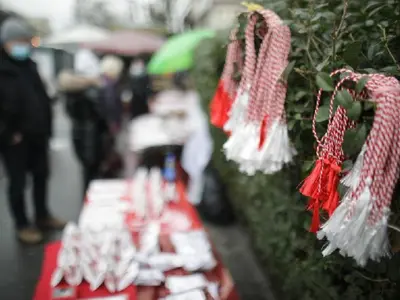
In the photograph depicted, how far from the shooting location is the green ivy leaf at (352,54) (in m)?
1.46

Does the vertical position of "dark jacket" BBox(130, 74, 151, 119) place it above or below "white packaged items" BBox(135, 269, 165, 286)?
above

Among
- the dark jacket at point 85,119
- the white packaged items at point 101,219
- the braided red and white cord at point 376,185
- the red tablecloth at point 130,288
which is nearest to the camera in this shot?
the braided red and white cord at point 376,185

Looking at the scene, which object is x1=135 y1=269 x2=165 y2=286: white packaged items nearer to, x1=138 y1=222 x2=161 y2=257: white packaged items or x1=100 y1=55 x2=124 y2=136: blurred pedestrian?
x1=138 y1=222 x2=161 y2=257: white packaged items

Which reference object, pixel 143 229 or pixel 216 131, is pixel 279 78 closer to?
pixel 143 229

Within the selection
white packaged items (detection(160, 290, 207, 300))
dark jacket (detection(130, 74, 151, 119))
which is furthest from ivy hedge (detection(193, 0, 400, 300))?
dark jacket (detection(130, 74, 151, 119))

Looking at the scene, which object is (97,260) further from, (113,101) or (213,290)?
(113,101)

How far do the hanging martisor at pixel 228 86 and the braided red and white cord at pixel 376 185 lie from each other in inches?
42.6

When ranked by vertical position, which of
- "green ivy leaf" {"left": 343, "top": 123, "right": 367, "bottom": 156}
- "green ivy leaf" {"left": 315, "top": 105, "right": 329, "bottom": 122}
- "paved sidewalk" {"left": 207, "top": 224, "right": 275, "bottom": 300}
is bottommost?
"paved sidewalk" {"left": 207, "top": 224, "right": 275, "bottom": 300}

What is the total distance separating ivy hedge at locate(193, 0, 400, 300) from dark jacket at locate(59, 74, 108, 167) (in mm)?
3150

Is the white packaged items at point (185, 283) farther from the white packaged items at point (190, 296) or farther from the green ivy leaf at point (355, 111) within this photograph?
the green ivy leaf at point (355, 111)

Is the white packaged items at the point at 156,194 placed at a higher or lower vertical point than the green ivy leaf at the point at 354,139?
lower

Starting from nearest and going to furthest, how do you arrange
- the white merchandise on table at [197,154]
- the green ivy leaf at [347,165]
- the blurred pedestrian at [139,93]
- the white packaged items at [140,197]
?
the green ivy leaf at [347,165] → the white packaged items at [140,197] → the white merchandise on table at [197,154] → the blurred pedestrian at [139,93]

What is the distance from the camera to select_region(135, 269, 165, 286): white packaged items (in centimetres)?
242

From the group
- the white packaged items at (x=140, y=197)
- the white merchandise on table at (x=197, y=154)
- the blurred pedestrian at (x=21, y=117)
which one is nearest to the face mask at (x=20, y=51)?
the blurred pedestrian at (x=21, y=117)
